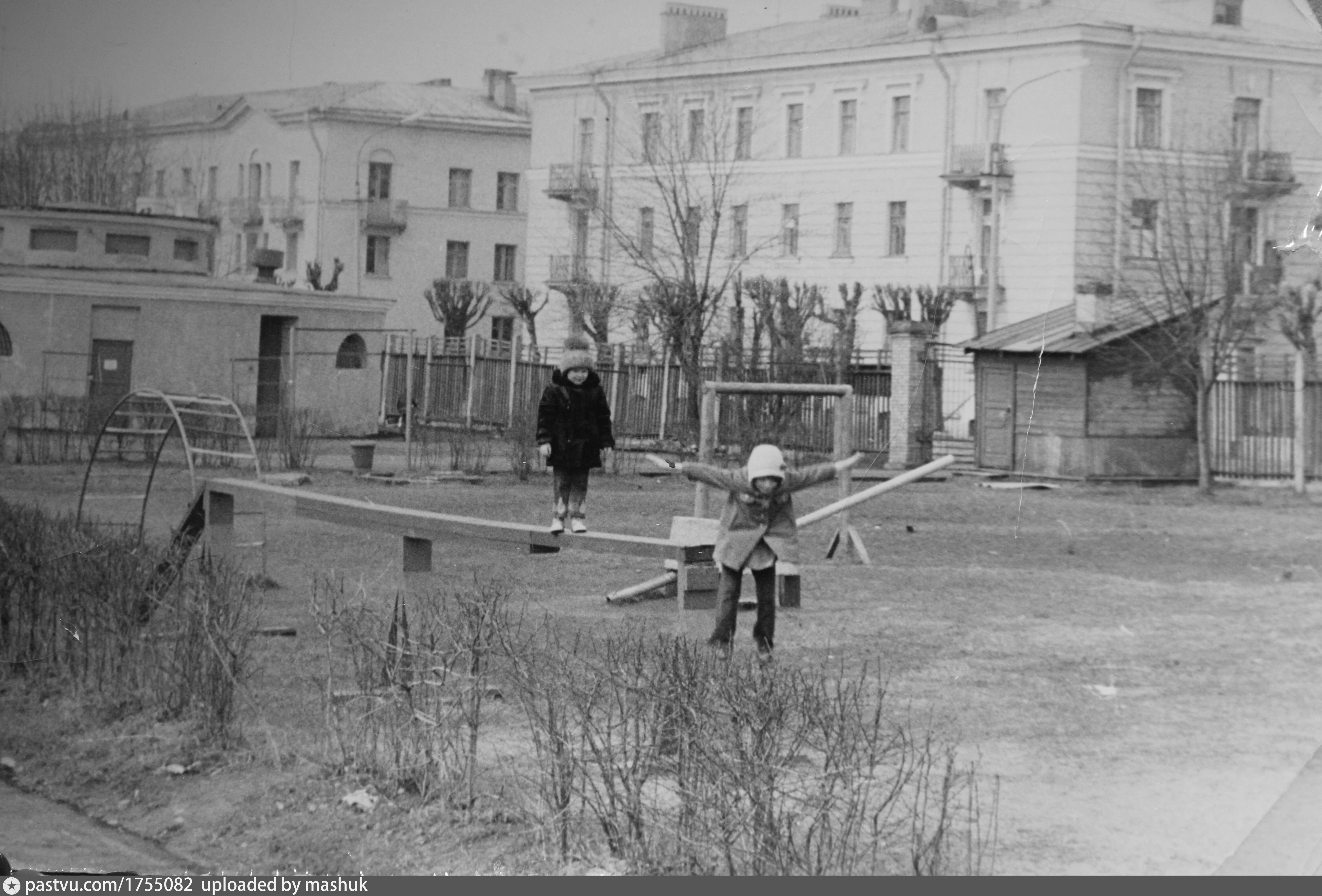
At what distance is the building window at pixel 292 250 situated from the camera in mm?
7676

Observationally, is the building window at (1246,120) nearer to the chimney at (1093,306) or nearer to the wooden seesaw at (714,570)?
the chimney at (1093,306)

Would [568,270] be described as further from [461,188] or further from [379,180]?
[379,180]

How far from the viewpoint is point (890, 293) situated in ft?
21.1

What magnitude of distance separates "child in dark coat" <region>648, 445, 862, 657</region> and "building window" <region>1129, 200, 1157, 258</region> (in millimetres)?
1028

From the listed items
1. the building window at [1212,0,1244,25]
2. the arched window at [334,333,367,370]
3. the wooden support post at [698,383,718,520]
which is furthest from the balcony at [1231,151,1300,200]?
the arched window at [334,333,367,370]

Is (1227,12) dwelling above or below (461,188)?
above

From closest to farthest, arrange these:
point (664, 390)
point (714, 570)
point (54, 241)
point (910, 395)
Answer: point (714, 570) < point (910, 395) < point (664, 390) < point (54, 241)

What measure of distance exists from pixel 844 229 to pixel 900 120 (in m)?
0.52

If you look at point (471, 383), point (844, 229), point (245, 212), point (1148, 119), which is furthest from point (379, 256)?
point (471, 383)

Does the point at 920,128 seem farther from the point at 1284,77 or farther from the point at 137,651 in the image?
the point at 137,651

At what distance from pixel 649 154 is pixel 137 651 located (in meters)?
2.63

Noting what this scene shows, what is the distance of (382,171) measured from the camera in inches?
268

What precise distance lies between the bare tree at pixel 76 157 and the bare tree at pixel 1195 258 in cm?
443

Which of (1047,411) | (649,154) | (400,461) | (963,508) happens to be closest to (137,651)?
(649,154)
